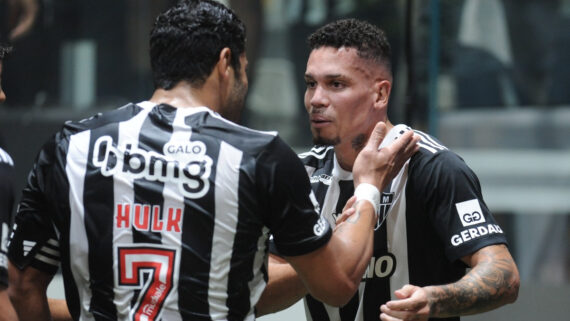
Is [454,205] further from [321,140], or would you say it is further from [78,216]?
[78,216]

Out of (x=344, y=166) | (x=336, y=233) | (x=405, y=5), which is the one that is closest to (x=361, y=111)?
(x=344, y=166)

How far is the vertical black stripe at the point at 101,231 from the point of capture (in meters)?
2.46

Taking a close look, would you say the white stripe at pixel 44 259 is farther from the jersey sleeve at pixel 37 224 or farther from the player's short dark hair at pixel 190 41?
the player's short dark hair at pixel 190 41

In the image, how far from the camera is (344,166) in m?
3.33

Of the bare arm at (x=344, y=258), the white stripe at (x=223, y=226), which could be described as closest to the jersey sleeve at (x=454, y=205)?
the bare arm at (x=344, y=258)

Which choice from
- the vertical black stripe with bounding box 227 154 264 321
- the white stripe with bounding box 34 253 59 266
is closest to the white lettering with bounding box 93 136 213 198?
the vertical black stripe with bounding box 227 154 264 321

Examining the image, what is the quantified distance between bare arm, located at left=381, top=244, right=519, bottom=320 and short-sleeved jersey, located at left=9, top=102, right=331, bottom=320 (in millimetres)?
335

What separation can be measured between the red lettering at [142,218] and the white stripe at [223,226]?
7.2 inches

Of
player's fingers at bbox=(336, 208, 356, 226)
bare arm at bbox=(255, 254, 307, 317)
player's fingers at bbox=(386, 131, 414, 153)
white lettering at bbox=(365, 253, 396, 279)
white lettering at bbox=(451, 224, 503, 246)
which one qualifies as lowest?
bare arm at bbox=(255, 254, 307, 317)

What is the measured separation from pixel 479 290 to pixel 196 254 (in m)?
0.91

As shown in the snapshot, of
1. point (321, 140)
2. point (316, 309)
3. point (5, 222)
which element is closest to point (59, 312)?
point (5, 222)

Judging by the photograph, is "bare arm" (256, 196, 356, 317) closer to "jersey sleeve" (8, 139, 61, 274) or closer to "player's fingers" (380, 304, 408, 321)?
"player's fingers" (380, 304, 408, 321)

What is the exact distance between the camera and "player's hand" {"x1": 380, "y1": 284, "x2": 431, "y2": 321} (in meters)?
2.62

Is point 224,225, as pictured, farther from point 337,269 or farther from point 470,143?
point 470,143
